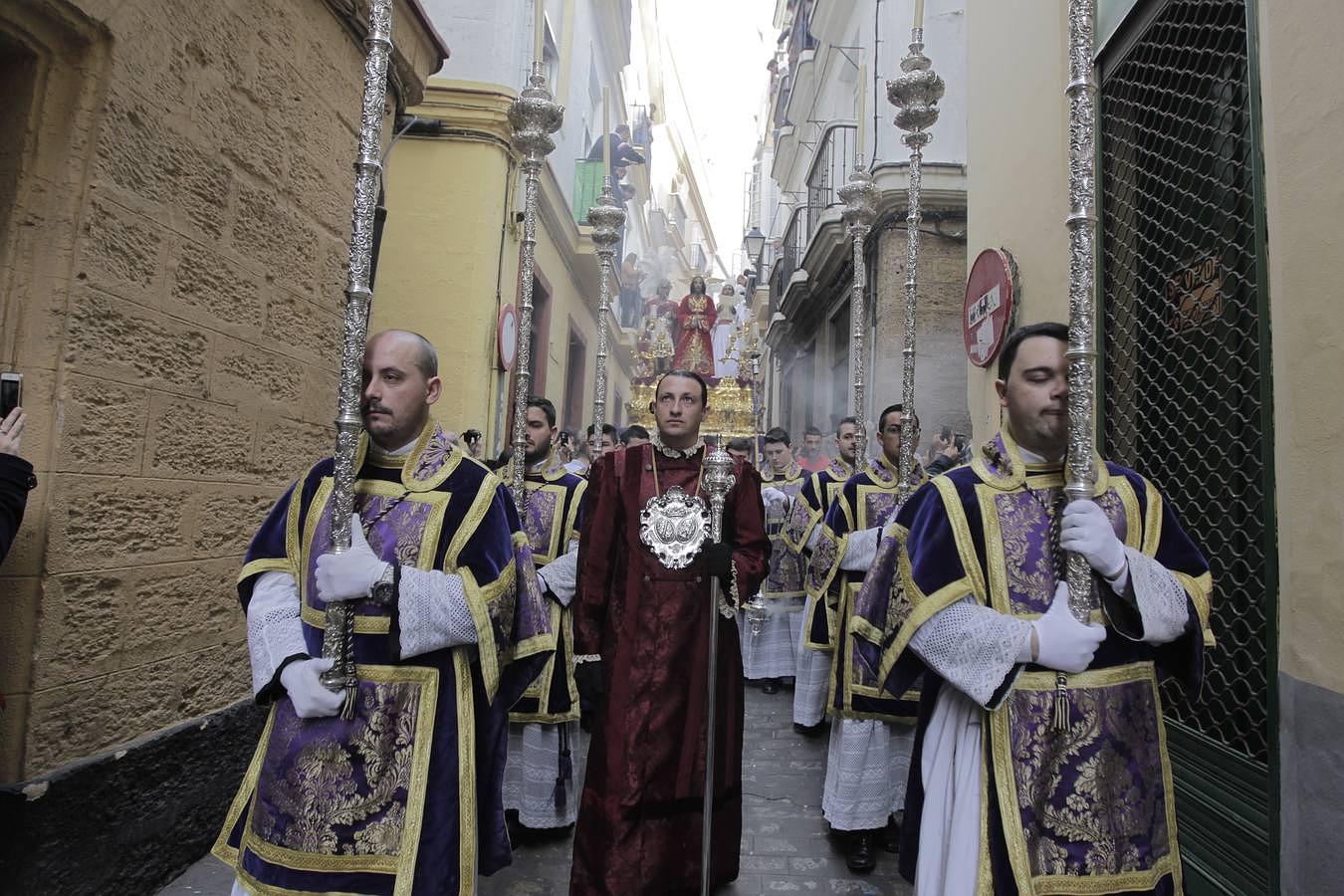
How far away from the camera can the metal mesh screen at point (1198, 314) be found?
369 centimetres

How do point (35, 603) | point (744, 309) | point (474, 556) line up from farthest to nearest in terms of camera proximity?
point (744, 309)
point (35, 603)
point (474, 556)

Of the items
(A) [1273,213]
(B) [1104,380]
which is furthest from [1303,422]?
(B) [1104,380]

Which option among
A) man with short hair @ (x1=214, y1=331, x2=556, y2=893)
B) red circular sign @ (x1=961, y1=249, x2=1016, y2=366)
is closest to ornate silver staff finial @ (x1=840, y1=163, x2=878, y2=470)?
red circular sign @ (x1=961, y1=249, x2=1016, y2=366)

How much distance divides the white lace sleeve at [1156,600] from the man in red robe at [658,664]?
1.61 meters

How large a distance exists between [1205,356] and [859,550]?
6.61ft

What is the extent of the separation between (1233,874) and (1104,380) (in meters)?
2.77

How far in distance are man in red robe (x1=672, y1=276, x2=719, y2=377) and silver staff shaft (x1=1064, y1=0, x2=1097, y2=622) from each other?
658 cm

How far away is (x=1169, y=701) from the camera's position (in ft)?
13.7

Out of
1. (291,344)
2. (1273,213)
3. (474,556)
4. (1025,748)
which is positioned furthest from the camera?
(291,344)

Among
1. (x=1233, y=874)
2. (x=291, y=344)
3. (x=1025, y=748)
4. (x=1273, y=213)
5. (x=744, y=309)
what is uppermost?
(x=744, y=309)

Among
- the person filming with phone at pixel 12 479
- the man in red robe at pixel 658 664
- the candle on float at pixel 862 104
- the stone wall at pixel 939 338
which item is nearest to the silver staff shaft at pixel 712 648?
the man in red robe at pixel 658 664

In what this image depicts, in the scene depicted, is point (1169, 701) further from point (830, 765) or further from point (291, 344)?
point (291, 344)

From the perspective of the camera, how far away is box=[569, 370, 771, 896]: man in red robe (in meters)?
3.52

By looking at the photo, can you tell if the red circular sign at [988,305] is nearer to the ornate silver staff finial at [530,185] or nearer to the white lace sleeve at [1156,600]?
the ornate silver staff finial at [530,185]
